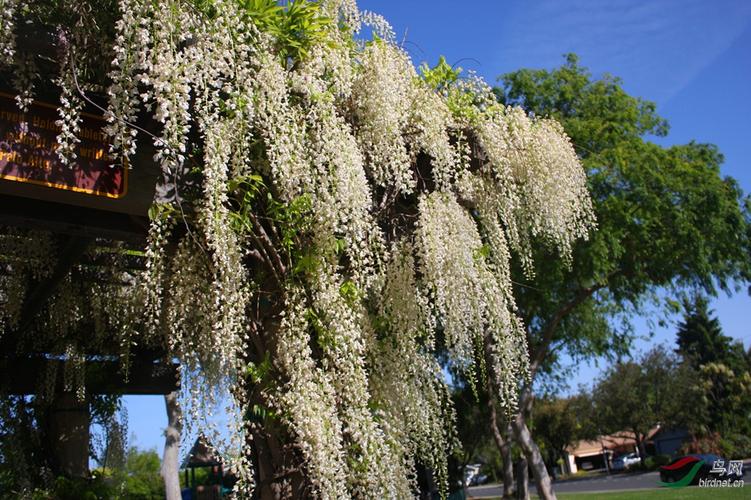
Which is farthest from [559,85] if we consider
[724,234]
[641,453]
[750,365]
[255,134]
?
[750,365]

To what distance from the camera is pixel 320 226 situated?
9.94 ft

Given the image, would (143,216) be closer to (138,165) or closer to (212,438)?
(138,165)

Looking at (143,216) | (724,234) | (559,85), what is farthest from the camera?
(559,85)

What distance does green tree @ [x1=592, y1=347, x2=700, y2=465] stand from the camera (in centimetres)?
2622

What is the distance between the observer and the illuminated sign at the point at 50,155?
2.39 metres

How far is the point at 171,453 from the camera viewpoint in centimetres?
906

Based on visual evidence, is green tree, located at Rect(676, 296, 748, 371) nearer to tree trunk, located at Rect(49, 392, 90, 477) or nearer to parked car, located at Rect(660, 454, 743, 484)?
parked car, located at Rect(660, 454, 743, 484)

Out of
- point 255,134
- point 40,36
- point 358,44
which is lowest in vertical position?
point 255,134

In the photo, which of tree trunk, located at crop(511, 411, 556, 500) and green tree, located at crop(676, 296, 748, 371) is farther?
green tree, located at crop(676, 296, 748, 371)

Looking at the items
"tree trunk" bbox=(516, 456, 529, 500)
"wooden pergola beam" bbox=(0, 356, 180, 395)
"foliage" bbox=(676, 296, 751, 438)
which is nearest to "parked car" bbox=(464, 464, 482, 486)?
"tree trunk" bbox=(516, 456, 529, 500)

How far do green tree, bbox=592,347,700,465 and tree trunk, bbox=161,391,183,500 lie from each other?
72.8ft

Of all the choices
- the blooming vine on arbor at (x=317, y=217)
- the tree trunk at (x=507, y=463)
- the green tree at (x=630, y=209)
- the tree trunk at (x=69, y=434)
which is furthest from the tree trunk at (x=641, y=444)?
the blooming vine on arbor at (x=317, y=217)

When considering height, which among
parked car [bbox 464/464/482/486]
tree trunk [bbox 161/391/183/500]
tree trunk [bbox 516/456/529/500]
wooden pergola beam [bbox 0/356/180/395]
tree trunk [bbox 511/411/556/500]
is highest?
wooden pergola beam [bbox 0/356/180/395]

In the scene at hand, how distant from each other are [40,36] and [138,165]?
65 cm
